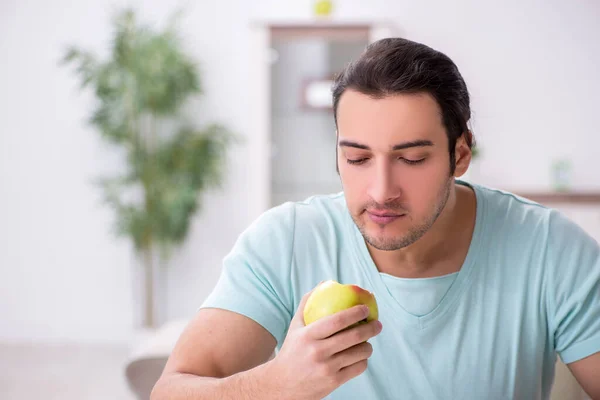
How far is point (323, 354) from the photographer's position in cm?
94

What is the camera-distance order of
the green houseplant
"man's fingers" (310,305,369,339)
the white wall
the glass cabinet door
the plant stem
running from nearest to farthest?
1. "man's fingers" (310,305,369,339)
2. the green houseplant
3. the glass cabinet door
4. the plant stem
5. the white wall

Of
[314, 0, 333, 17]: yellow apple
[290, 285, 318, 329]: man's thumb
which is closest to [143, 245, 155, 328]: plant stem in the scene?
[314, 0, 333, 17]: yellow apple

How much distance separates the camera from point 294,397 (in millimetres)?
997

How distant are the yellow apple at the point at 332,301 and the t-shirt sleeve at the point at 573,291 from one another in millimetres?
460

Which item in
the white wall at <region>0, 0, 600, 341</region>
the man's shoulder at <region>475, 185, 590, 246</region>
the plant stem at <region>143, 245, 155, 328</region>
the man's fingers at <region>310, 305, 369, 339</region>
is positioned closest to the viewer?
the man's fingers at <region>310, 305, 369, 339</region>

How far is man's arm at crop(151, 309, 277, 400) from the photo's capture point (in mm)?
1142

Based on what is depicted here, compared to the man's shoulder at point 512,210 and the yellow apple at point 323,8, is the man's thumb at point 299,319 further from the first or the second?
the yellow apple at point 323,8

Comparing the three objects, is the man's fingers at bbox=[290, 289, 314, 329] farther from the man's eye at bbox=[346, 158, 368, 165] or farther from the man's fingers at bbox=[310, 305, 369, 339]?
the man's eye at bbox=[346, 158, 368, 165]

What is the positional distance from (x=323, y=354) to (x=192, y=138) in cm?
362

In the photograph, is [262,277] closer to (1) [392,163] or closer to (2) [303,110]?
(1) [392,163]

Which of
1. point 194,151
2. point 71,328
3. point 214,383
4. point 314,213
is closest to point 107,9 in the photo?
point 194,151

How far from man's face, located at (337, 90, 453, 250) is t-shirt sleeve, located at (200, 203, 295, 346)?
199 mm

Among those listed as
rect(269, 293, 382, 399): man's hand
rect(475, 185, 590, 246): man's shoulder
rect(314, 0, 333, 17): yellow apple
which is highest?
rect(314, 0, 333, 17): yellow apple

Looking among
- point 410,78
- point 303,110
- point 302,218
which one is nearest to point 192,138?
point 303,110
